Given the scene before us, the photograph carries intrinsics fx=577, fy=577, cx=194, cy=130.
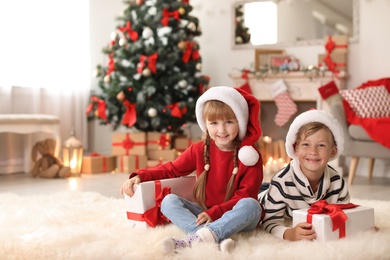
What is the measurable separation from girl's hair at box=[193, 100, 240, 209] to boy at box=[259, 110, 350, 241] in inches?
6.8

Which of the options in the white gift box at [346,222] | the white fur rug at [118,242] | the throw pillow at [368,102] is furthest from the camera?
the throw pillow at [368,102]

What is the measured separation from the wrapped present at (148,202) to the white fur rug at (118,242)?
52 millimetres

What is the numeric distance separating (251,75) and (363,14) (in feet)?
3.59

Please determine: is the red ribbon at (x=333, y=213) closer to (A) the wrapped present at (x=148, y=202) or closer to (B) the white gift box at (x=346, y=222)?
(B) the white gift box at (x=346, y=222)

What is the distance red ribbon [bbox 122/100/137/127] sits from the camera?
499 cm

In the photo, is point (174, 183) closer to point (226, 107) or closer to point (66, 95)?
point (226, 107)

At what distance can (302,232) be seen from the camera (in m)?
2.02

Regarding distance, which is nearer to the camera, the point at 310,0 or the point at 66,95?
the point at 310,0

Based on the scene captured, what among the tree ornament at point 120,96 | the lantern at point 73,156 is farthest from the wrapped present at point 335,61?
the lantern at point 73,156

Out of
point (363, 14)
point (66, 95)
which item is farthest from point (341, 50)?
point (66, 95)

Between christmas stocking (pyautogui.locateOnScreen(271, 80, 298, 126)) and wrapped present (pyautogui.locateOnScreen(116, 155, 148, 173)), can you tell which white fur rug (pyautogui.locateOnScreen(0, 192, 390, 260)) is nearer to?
wrapped present (pyautogui.locateOnScreen(116, 155, 148, 173))

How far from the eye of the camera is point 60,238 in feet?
6.75

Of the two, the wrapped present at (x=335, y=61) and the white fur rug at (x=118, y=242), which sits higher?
the wrapped present at (x=335, y=61)

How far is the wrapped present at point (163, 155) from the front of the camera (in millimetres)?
5094
